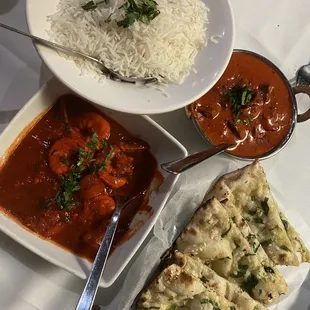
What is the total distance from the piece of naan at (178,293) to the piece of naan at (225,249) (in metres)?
0.13

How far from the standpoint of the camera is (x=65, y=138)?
205 centimetres

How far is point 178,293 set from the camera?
1861 millimetres

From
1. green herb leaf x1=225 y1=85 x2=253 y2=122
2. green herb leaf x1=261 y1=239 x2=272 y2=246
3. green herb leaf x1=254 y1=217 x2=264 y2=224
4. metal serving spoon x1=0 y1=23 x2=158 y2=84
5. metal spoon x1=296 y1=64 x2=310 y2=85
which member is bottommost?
green herb leaf x1=261 y1=239 x2=272 y2=246

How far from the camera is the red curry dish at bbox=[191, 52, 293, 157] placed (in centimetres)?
225

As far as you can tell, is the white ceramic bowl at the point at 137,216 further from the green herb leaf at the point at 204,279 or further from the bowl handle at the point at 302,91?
the bowl handle at the point at 302,91

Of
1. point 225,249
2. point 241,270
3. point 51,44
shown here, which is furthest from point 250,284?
point 51,44

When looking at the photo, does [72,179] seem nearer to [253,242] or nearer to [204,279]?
[204,279]

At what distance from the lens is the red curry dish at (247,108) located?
2.25m

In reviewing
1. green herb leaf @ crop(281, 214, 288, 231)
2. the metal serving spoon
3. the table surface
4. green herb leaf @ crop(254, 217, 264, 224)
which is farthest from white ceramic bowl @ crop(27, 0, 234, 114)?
green herb leaf @ crop(281, 214, 288, 231)

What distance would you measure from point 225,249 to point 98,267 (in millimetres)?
468

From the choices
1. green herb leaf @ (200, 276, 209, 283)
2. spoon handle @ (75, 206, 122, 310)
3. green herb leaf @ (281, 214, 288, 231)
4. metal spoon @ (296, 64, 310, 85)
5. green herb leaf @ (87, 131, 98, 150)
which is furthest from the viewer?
metal spoon @ (296, 64, 310, 85)

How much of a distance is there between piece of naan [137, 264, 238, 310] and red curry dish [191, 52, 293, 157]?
61cm

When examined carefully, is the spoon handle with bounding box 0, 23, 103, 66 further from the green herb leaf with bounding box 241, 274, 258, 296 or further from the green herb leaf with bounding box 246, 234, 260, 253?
the green herb leaf with bounding box 241, 274, 258, 296

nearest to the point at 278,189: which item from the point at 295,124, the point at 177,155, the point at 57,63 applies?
the point at 295,124
